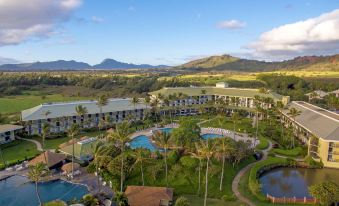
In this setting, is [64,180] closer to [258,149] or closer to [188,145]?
[188,145]

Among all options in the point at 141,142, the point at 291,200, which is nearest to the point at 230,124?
the point at 141,142

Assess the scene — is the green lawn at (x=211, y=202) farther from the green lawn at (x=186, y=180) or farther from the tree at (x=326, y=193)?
the tree at (x=326, y=193)

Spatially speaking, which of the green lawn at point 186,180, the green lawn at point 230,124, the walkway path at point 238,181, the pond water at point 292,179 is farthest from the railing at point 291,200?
the green lawn at point 230,124

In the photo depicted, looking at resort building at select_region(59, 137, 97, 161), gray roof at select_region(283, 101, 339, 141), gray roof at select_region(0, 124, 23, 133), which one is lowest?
resort building at select_region(59, 137, 97, 161)

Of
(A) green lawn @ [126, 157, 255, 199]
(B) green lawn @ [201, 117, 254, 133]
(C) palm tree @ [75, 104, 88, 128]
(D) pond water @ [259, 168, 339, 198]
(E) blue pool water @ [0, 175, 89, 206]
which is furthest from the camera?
(B) green lawn @ [201, 117, 254, 133]

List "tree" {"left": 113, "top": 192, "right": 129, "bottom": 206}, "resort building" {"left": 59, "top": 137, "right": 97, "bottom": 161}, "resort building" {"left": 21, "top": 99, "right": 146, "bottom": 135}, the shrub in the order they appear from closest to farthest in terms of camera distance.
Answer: "tree" {"left": 113, "top": 192, "right": 129, "bottom": 206}
the shrub
"resort building" {"left": 59, "top": 137, "right": 97, "bottom": 161}
"resort building" {"left": 21, "top": 99, "right": 146, "bottom": 135}

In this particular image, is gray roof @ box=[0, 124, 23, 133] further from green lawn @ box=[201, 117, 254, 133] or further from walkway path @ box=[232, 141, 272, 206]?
walkway path @ box=[232, 141, 272, 206]

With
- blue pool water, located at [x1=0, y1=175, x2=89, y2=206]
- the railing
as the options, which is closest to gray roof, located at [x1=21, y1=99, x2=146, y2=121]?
blue pool water, located at [x1=0, y1=175, x2=89, y2=206]

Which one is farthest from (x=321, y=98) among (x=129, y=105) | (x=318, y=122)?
(x=129, y=105)
